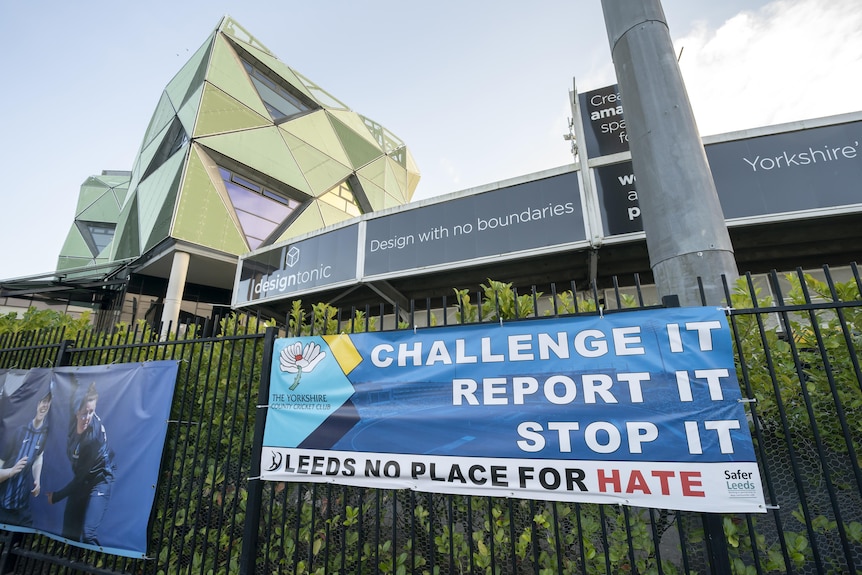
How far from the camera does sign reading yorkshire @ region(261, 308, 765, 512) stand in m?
2.10

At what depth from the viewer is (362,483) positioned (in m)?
2.65

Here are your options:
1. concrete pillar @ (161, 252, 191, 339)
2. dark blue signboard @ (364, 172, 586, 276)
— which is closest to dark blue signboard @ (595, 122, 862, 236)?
dark blue signboard @ (364, 172, 586, 276)

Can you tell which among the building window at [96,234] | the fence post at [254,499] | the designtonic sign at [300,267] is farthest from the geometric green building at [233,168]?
the building window at [96,234]

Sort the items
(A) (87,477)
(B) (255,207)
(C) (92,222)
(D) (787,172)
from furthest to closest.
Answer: (C) (92,222) → (B) (255,207) → (D) (787,172) → (A) (87,477)

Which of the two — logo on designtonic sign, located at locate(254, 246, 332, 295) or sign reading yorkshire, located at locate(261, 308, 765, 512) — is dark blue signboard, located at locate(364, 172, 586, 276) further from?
sign reading yorkshire, located at locate(261, 308, 765, 512)

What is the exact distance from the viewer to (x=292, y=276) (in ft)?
39.4

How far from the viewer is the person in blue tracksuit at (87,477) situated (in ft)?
11.6

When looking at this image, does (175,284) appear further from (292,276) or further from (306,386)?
(306,386)

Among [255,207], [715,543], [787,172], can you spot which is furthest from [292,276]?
[787,172]

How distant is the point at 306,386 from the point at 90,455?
8.31ft

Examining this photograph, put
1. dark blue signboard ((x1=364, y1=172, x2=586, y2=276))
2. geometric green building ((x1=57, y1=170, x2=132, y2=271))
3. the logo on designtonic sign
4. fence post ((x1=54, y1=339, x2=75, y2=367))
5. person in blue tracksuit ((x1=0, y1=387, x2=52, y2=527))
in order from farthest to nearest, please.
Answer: geometric green building ((x1=57, y1=170, x2=132, y2=271)) < the logo on designtonic sign < dark blue signboard ((x1=364, y1=172, x2=586, y2=276)) < fence post ((x1=54, y1=339, x2=75, y2=367)) < person in blue tracksuit ((x1=0, y1=387, x2=52, y2=527))

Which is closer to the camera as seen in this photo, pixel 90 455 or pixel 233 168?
pixel 90 455

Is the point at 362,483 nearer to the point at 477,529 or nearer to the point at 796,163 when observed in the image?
the point at 477,529

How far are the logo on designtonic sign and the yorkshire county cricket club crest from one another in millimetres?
8163
